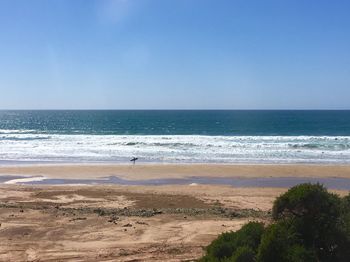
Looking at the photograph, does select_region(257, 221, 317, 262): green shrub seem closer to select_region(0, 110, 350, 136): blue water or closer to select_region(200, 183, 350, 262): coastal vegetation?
select_region(200, 183, 350, 262): coastal vegetation

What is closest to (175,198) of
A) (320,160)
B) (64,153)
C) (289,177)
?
(289,177)

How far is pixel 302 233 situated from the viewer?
294 inches

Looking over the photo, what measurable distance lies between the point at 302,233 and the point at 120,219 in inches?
330

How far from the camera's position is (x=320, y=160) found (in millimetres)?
34500

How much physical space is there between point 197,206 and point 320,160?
19724 mm

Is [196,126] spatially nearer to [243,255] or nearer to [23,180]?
→ [23,180]

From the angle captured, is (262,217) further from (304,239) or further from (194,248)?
(304,239)

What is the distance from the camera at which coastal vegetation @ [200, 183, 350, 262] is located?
23.4ft

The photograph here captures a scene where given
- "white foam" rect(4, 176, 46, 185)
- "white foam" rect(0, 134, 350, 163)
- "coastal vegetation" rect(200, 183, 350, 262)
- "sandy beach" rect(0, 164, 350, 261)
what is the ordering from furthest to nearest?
1. "white foam" rect(0, 134, 350, 163)
2. "white foam" rect(4, 176, 46, 185)
3. "sandy beach" rect(0, 164, 350, 261)
4. "coastal vegetation" rect(200, 183, 350, 262)

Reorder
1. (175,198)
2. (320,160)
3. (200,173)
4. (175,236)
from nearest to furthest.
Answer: (175,236) → (175,198) → (200,173) → (320,160)

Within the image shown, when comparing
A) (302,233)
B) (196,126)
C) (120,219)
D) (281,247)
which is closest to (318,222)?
(302,233)

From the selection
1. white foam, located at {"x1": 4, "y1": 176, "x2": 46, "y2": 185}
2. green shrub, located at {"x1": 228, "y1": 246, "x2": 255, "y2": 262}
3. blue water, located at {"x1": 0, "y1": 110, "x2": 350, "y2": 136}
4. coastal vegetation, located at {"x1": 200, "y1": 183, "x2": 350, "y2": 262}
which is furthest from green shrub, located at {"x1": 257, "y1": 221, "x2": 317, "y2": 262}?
blue water, located at {"x1": 0, "y1": 110, "x2": 350, "y2": 136}

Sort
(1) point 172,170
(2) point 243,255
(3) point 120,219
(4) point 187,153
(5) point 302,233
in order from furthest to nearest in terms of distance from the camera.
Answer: (4) point 187,153 → (1) point 172,170 → (3) point 120,219 → (5) point 302,233 → (2) point 243,255

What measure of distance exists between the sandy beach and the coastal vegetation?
3.63 metres
